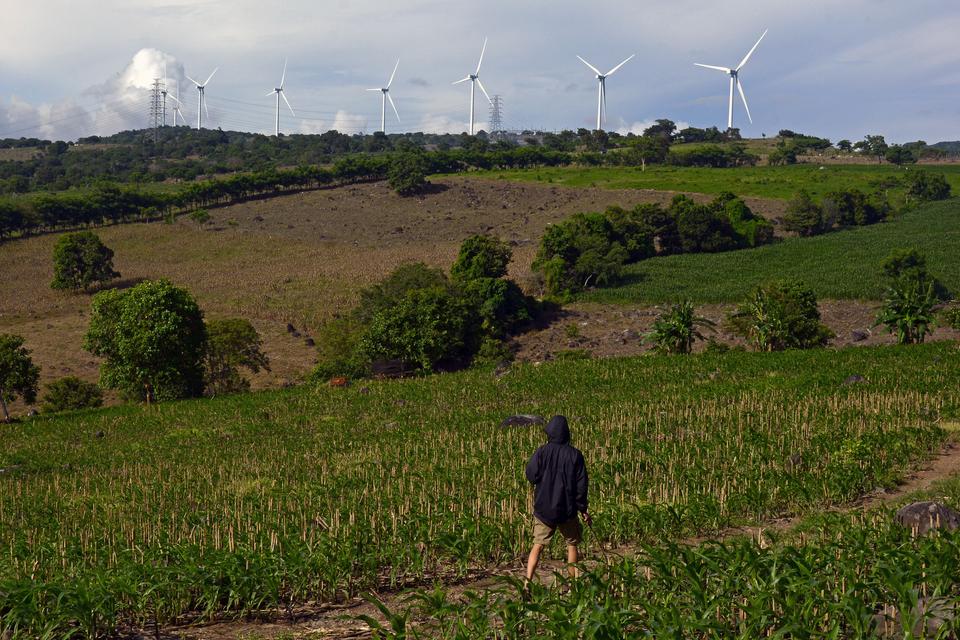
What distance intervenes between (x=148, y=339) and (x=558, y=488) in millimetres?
50288

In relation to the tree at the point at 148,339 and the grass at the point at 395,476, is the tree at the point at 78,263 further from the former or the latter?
the grass at the point at 395,476

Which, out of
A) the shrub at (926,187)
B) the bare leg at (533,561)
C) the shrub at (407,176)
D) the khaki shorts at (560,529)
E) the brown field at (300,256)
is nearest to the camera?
the bare leg at (533,561)

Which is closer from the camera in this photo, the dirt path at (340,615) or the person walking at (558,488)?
the dirt path at (340,615)

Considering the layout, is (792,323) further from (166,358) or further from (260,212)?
(260,212)

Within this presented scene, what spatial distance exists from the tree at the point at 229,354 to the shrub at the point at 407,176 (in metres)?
101

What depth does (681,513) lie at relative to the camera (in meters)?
16.7

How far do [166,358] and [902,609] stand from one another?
55.6 meters

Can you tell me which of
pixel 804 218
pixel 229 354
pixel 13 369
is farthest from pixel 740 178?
pixel 13 369

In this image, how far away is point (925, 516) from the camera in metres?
14.9

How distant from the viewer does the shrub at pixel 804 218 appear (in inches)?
5128

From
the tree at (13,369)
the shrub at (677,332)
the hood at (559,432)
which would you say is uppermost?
the hood at (559,432)

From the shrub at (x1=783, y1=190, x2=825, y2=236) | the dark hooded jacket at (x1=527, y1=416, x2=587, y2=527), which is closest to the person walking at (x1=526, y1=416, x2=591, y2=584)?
the dark hooded jacket at (x1=527, y1=416, x2=587, y2=527)

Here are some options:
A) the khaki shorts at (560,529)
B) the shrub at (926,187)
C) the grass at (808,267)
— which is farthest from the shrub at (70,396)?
the shrub at (926,187)

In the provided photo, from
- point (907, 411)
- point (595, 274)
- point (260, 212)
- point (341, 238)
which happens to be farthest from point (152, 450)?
point (260, 212)
